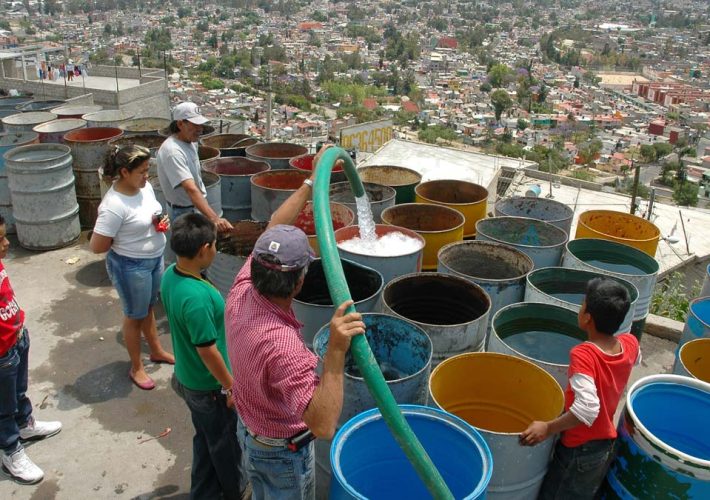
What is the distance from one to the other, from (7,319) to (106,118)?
190 inches

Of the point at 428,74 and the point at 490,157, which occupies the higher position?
the point at 490,157

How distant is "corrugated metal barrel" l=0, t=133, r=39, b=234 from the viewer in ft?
19.7

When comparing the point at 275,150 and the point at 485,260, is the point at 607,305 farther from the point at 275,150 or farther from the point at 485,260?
the point at 275,150

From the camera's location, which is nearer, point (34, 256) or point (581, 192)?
point (34, 256)

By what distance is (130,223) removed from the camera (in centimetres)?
366

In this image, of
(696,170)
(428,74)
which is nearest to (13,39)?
(428,74)

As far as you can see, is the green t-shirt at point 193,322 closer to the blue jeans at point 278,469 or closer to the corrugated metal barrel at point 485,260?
the blue jeans at point 278,469

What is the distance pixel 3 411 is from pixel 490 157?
35.5 feet

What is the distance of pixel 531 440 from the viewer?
7.83 ft

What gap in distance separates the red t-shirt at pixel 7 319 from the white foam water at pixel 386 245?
6.31ft

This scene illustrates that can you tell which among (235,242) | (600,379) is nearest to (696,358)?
(600,379)

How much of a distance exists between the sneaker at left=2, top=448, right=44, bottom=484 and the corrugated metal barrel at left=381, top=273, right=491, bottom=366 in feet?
7.21

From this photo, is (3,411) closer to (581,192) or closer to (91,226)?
(91,226)

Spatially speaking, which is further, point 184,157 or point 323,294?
point 184,157
